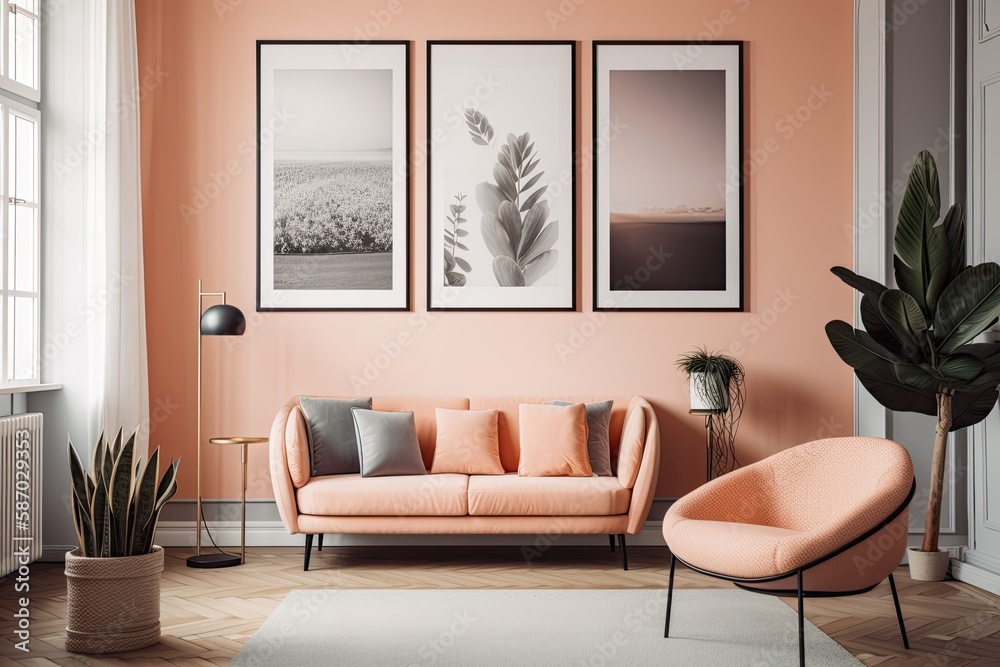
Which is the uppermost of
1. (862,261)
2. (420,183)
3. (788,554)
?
(420,183)

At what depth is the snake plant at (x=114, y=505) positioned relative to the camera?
10.9 ft

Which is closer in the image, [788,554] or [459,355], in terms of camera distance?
[788,554]

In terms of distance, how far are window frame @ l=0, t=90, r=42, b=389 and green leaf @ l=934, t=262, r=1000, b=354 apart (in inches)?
179

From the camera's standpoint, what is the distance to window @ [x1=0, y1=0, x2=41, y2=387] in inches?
175

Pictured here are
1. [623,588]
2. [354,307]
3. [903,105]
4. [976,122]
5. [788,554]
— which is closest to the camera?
[788,554]

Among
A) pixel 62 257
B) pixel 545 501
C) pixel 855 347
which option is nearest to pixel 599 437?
pixel 545 501

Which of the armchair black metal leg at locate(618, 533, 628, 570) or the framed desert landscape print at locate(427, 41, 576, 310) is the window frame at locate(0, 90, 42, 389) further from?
the armchair black metal leg at locate(618, 533, 628, 570)

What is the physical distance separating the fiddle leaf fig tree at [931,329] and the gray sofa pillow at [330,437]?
2624 millimetres

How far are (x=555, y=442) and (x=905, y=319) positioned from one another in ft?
6.13

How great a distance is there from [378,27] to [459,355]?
2049 mm

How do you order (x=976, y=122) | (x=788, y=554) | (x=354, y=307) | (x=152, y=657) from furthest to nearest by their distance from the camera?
(x=354, y=307) → (x=976, y=122) → (x=152, y=657) → (x=788, y=554)

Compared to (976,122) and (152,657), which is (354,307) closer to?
(152,657)

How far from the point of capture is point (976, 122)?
181 inches

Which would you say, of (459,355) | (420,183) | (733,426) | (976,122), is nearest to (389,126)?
(420,183)
